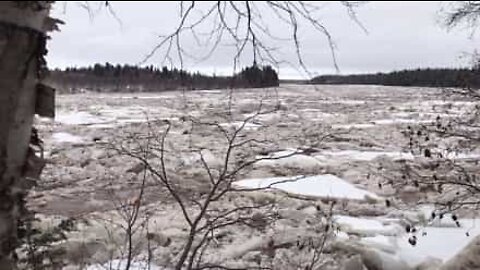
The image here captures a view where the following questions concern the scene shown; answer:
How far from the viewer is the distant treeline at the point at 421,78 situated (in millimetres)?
5809

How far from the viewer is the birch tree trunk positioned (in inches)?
66.9

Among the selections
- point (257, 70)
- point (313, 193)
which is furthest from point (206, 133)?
point (257, 70)

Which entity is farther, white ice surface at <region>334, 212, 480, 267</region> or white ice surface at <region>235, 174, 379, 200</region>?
white ice surface at <region>235, 174, 379, 200</region>

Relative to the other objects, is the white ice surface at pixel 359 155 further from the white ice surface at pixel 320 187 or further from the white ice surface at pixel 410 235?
the white ice surface at pixel 410 235

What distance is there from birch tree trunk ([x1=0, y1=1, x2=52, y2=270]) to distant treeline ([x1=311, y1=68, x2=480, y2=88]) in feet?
5.15

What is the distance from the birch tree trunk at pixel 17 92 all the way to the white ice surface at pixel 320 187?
6.79m

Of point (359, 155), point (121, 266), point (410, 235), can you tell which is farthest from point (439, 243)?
point (359, 155)

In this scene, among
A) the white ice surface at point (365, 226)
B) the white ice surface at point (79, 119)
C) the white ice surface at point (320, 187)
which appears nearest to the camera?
the white ice surface at point (365, 226)

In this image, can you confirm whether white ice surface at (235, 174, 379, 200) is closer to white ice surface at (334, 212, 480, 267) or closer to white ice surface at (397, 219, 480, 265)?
white ice surface at (334, 212, 480, 267)

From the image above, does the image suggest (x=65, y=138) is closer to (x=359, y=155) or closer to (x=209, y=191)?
(x=359, y=155)

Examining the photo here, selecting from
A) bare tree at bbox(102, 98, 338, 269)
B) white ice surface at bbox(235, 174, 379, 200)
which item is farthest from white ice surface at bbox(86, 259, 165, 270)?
white ice surface at bbox(235, 174, 379, 200)

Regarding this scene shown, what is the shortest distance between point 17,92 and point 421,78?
48982 mm

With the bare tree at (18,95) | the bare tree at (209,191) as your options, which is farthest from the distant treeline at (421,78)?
the bare tree at (18,95)

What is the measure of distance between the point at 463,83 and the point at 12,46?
16.5ft
